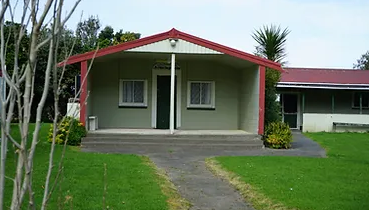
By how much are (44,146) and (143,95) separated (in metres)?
5.57

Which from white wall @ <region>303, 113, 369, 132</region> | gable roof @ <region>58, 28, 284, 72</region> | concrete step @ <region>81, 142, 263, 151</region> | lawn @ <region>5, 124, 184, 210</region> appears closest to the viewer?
lawn @ <region>5, 124, 184, 210</region>

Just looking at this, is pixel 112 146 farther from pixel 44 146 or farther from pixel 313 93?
pixel 313 93

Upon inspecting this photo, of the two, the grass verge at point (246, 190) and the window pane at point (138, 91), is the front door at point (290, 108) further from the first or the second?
the grass verge at point (246, 190)

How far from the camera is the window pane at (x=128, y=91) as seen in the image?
19.0 metres

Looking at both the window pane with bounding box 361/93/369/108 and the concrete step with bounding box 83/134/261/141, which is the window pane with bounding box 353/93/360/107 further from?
the concrete step with bounding box 83/134/261/141

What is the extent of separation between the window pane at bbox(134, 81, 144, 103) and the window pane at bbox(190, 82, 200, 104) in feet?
6.59

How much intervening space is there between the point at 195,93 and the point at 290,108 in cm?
936

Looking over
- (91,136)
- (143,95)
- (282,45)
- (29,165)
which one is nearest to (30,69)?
(29,165)

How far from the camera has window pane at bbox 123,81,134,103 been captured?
1897 centimetres

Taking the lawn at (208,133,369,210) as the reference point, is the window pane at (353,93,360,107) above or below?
above

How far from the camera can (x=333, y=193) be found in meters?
8.06

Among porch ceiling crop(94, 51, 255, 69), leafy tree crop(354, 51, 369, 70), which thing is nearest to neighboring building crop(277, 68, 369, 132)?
porch ceiling crop(94, 51, 255, 69)

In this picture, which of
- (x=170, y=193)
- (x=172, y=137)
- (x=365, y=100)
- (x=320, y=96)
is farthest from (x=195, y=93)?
(x=365, y=100)

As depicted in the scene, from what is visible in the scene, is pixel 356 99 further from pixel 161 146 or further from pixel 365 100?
pixel 161 146
